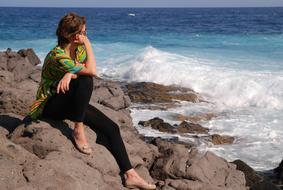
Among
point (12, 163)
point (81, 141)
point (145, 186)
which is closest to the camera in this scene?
point (12, 163)

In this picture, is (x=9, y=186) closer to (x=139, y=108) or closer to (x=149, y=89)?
(x=139, y=108)

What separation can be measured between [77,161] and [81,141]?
0.90ft

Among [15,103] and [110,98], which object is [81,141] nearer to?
[15,103]

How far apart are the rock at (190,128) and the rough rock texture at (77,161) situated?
397cm

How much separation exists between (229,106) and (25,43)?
2195cm

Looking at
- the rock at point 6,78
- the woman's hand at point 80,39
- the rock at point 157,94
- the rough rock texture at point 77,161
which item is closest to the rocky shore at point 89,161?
the rough rock texture at point 77,161

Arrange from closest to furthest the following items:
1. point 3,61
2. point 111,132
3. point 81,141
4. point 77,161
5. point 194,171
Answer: point 77,161, point 81,141, point 111,132, point 194,171, point 3,61

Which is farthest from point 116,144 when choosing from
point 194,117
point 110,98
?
point 194,117

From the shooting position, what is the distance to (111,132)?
16.3 ft

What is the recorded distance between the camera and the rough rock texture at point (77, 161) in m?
4.12

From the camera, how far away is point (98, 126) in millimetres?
5059

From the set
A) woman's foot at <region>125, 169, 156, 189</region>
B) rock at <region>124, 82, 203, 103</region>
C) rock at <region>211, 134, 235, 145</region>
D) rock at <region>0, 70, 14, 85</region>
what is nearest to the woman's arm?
woman's foot at <region>125, 169, 156, 189</region>

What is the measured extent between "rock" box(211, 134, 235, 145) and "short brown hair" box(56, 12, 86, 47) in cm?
607

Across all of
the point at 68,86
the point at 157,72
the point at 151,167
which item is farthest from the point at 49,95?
the point at 157,72
